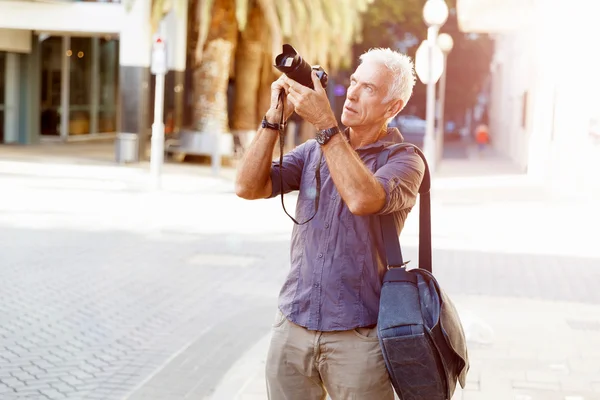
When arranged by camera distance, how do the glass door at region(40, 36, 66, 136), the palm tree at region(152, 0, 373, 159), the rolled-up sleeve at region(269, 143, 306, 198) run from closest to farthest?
the rolled-up sleeve at region(269, 143, 306, 198), the palm tree at region(152, 0, 373, 159), the glass door at region(40, 36, 66, 136)

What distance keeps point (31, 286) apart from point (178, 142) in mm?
17760

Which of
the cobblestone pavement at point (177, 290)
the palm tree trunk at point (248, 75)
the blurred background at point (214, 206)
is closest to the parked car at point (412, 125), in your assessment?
the blurred background at point (214, 206)

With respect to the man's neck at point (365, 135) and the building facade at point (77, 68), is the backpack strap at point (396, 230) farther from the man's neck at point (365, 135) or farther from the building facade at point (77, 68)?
the building facade at point (77, 68)

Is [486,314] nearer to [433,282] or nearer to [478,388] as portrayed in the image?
[478,388]

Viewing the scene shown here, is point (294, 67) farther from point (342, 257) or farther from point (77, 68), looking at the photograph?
point (77, 68)

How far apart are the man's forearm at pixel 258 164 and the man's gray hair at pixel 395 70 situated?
36 cm

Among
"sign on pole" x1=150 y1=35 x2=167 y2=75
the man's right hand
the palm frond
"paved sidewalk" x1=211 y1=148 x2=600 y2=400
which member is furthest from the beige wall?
the man's right hand

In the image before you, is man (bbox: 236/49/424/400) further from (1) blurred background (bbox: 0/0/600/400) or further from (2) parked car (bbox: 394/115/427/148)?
(2) parked car (bbox: 394/115/427/148)

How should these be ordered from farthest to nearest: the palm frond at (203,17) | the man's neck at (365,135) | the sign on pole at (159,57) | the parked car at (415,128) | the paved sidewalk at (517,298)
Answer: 1. the parked car at (415,128)
2. the palm frond at (203,17)
3. the sign on pole at (159,57)
4. the paved sidewalk at (517,298)
5. the man's neck at (365,135)

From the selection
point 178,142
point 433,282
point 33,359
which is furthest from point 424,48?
point 433,282

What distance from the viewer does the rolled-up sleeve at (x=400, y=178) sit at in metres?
3.26

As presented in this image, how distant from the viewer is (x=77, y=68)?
34812mm

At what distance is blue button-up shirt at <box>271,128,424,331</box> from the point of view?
132 inches

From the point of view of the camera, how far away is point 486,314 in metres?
8.54
